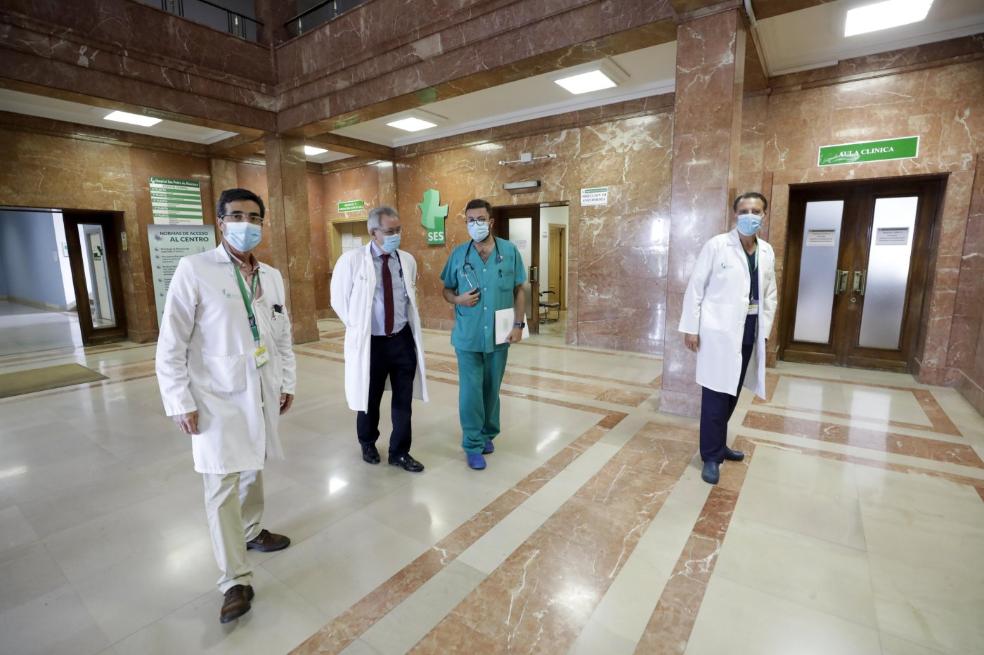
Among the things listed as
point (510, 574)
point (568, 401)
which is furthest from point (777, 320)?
point (510, 574)

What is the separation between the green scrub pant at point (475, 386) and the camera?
9.77 feet

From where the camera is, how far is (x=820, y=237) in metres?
Answer: 5.63

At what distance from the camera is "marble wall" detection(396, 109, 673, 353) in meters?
6.23

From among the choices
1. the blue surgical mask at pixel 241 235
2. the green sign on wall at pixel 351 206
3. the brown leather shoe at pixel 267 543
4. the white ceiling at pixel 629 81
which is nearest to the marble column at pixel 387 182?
the white ceiling at pixel 629 81

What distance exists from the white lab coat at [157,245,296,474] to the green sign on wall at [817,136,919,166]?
19.2 ft

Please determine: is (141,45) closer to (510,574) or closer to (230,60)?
(230,60)

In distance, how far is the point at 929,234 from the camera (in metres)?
5.05

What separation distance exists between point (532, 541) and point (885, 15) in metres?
5.35

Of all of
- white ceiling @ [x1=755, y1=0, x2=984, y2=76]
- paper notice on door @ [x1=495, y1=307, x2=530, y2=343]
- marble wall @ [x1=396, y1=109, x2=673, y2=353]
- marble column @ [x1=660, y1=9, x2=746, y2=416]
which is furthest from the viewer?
marble wall @ [x1=396, y1=109, x2=673, y2=353]

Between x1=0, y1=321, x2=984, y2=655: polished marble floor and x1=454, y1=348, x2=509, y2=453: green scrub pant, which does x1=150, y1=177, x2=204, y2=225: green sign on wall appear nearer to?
x1=0, y1=321, x2=984, y2=655: polished marble floor

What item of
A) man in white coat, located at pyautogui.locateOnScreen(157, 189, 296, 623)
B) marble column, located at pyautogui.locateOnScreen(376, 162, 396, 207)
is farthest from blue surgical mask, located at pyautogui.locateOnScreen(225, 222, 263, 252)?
marble column, located at pyautogui.locateOnScreen(376, 162, 396, 207)

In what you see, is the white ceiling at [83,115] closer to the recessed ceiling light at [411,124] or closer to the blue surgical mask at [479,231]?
the recessed ceiling light at [411,124]

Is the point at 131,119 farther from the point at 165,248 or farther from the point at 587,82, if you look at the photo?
the point at 587,82

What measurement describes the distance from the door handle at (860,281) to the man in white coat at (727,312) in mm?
3660
